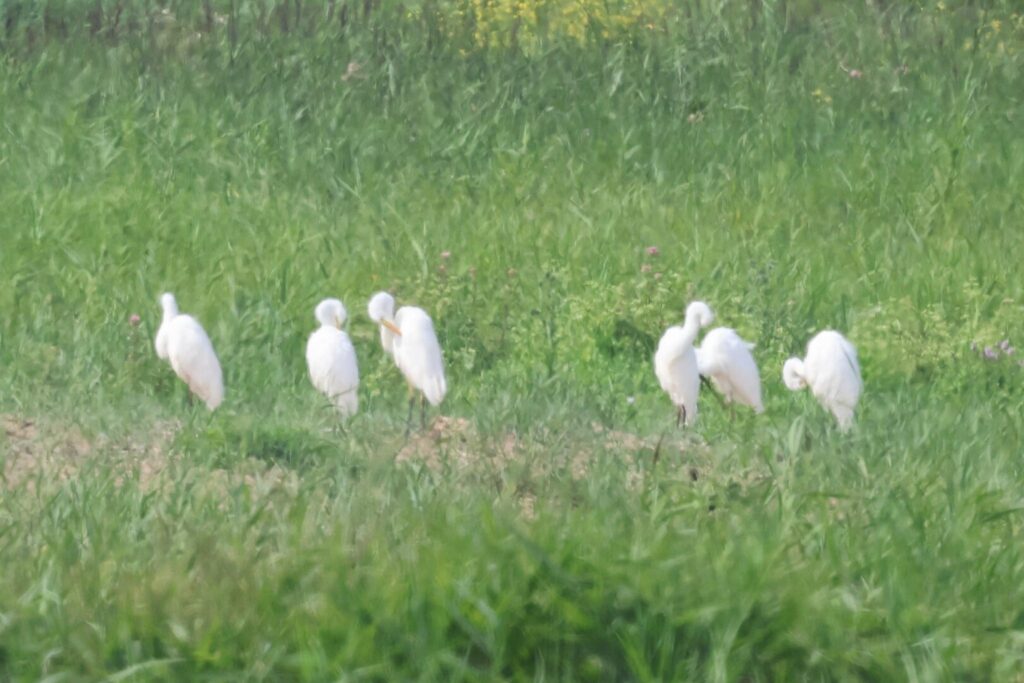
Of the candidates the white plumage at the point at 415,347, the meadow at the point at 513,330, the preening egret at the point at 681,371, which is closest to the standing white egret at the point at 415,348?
the white plumage at the point at 415,347

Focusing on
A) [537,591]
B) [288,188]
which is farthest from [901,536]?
[288,188]

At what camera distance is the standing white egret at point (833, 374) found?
6938mm

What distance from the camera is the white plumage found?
709cm

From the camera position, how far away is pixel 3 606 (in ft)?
14.1

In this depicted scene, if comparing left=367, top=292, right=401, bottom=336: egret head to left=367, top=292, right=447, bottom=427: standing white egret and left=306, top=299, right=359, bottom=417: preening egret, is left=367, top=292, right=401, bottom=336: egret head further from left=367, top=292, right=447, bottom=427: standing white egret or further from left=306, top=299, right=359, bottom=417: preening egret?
left=306, top=299, right=359, bottom=417: preening egret

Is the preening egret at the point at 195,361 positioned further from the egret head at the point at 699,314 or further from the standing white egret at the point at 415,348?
the egret head at the point at 699,314

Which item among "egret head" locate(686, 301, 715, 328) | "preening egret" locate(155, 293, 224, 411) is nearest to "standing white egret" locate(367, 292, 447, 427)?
"preening egret" locate(155, 293, 224, 411)

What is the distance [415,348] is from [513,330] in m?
1.30

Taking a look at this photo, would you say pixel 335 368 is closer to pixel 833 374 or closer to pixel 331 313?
pixel 331 313

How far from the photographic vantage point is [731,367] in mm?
7309

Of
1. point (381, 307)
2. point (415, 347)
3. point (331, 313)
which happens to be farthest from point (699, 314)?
point (331, 313)

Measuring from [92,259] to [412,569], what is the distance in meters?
4.95

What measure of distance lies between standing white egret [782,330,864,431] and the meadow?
142 millimetres

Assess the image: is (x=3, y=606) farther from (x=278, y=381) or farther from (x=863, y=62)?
(x=863, y=62)
